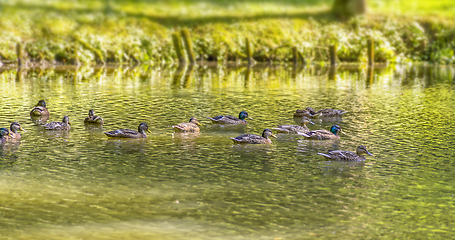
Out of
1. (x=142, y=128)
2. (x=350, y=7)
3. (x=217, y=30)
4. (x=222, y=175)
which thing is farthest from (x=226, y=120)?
(x=350, y=7)

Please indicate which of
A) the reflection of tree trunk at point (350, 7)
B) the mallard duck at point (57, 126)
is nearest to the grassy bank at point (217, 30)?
the reflection of tree trunk at point (350, 7)

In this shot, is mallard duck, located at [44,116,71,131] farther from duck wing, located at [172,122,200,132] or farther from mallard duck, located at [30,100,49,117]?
duck wing, located at [172,122,200,132]

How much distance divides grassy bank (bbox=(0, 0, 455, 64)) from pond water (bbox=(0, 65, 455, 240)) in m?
26.1

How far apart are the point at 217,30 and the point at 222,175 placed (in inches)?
1794

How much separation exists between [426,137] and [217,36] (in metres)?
40.3

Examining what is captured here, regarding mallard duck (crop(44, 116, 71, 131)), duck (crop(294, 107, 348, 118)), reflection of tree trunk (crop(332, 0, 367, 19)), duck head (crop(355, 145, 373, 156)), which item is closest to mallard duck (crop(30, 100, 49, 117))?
mallard duck (crop(44, 116, 71, 131))

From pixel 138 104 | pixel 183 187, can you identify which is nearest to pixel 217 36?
pixel 138 104

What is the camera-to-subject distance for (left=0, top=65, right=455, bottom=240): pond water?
11.2 m

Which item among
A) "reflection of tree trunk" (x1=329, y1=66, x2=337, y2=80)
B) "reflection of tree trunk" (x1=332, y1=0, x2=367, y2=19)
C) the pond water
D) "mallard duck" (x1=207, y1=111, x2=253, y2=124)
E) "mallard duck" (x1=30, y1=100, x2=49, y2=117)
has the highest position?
"reflection of tree trunk" (x1=332, y1=0, x2=367, y2=19)

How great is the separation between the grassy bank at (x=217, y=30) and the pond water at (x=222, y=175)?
1028 inches

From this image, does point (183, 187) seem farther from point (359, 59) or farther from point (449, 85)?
point (359, 59)

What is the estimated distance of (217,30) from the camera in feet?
194

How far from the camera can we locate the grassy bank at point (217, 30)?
53.8m

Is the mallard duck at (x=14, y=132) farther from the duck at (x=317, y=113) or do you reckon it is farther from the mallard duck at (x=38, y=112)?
the duck at (x=317, y=113)
